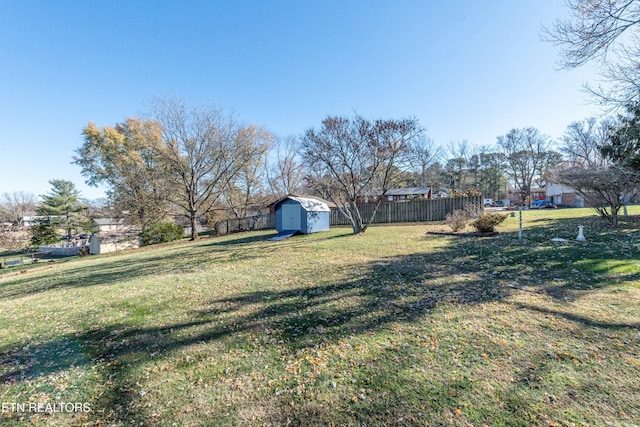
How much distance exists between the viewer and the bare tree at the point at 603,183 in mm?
8281

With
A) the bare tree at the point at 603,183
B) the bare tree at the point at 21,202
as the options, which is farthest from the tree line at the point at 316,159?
the bare tree at the point at 21,202

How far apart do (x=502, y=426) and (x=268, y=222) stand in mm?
23540

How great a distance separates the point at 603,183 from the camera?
30.2 ft

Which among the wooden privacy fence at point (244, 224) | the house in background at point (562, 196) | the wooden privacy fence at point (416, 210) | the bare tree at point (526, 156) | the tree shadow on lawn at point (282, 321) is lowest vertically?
the tree shadow on lawn at point (282, 321)

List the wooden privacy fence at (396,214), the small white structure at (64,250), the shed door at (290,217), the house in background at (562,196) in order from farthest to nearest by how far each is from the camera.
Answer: the house in background at (562,196) → the small white structure at (64,250) → the wooden privacy fence at (396,214) → the shed door at (290,217)

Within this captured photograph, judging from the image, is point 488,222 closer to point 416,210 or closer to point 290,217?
point 416,210

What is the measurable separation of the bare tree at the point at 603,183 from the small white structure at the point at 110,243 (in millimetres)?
27267

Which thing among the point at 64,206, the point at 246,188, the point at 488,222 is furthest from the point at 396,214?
the point at 64,206

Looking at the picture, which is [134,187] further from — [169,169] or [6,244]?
[6,244]

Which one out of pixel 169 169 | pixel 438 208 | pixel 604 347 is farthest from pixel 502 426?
pixel 169 169

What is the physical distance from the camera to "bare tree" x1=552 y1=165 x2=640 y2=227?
27.2 feet

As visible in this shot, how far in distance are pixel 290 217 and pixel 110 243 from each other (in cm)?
1563

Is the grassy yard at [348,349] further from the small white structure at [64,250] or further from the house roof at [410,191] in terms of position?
the house roof at [410,191]

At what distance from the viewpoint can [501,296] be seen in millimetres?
4305
